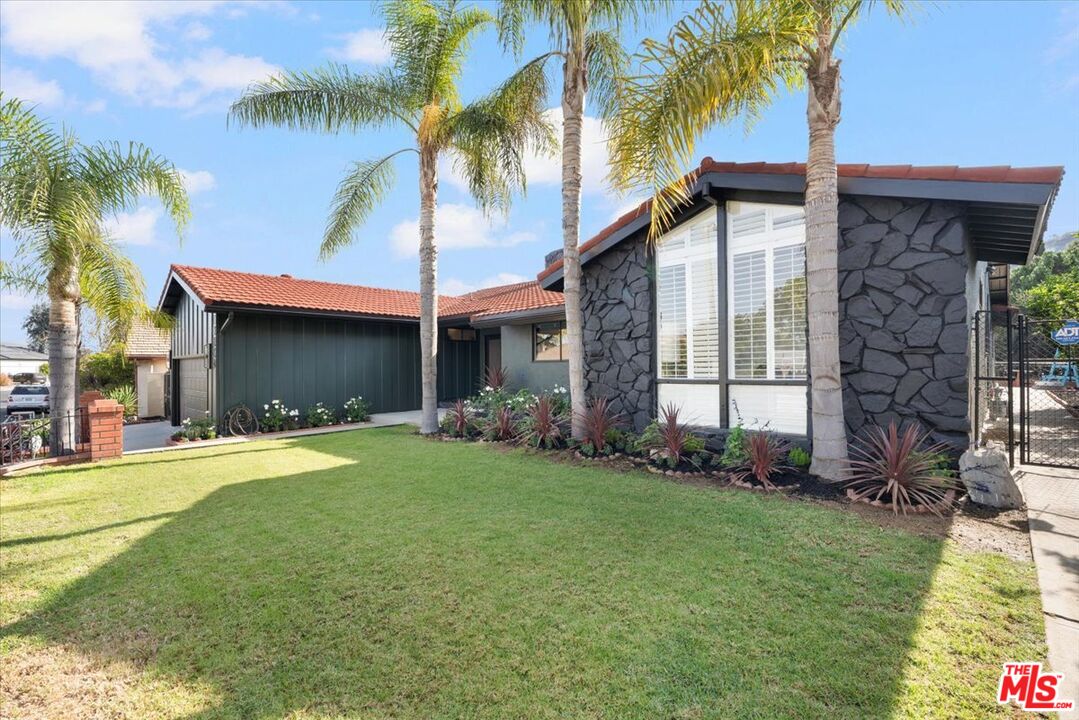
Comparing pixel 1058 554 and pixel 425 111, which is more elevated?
pixel 425 111

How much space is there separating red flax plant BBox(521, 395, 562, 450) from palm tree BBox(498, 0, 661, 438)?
0.48 meters

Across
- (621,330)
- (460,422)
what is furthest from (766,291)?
(460,422)

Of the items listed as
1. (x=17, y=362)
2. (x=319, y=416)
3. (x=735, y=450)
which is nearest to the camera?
(x=735, y=450)

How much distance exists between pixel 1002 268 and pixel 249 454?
2177 cm

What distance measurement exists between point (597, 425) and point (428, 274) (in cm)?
545

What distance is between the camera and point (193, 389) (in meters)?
14.3

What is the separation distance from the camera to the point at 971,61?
8906mm

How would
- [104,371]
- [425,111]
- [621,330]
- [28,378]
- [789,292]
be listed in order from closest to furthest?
1. [789,292]
2. [621,330]
3. [425,111]
4. [104,371]
5. [28,378]

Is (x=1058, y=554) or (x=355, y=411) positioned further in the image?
(x=355, y=411)

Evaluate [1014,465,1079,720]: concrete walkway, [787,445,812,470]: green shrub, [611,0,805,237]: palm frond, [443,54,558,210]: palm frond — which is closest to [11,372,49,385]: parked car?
[443,54,558,210]: palm frond

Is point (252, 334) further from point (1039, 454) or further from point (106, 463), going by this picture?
point (1039, 454)

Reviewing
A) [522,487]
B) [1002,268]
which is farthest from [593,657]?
[1002,268]

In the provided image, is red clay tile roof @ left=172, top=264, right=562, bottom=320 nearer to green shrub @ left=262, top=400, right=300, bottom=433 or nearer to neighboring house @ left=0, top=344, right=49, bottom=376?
green shrub @ left=262, top=400, right=300, bottom=433

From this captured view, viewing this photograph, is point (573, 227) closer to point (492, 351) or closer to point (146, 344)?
point (492, 351)
